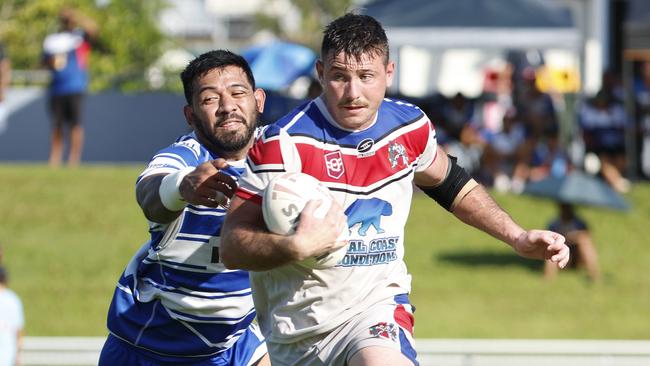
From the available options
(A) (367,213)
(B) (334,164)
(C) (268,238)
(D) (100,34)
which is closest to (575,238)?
(A) (367,213)

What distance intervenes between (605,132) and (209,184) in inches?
543

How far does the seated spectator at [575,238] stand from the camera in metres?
15.2

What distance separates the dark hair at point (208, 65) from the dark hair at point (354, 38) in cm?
75

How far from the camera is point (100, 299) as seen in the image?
48.4 feet

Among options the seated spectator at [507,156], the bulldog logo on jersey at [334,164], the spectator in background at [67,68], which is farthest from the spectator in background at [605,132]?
the bulldog logo on jersey at [334,164]

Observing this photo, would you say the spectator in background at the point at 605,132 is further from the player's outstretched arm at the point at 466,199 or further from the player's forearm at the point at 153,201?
the player's forearm at the point at 153,201

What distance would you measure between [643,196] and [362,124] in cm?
1356

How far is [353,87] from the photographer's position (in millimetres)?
5062

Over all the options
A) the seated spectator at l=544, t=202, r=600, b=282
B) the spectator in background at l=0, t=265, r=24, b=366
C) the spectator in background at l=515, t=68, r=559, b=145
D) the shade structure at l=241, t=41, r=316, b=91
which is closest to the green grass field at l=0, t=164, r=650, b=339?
the seated spectator at l=544, t=202, r=600, b=282

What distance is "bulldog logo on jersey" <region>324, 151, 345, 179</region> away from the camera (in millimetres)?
5086

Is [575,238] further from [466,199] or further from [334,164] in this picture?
[334,164]

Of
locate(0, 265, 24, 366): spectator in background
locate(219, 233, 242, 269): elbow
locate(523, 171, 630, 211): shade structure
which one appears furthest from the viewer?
locate(523, 171, 630, 211): shade structure

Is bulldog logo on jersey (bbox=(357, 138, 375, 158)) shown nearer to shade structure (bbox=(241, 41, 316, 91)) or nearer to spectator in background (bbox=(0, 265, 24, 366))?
spectator in background (bbox=(0, 265, 24, 366))

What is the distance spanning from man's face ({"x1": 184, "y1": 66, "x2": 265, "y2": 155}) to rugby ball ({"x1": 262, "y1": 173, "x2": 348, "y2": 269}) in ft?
3.06
